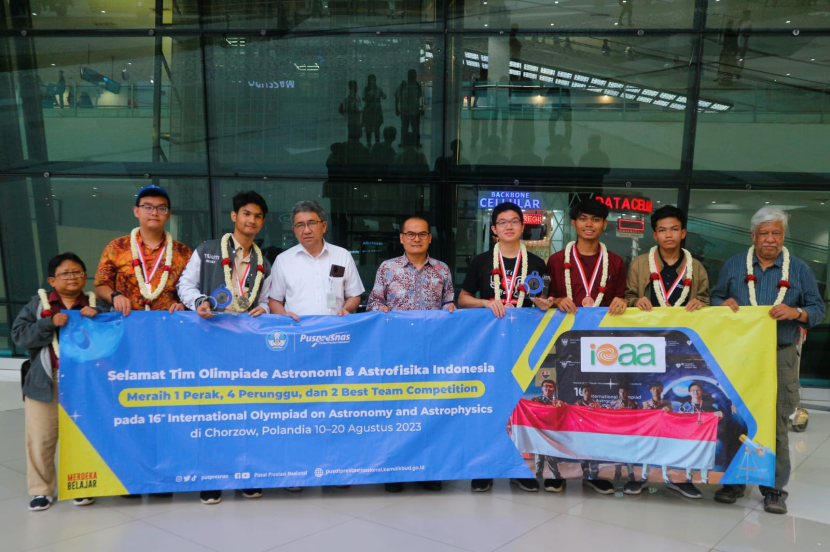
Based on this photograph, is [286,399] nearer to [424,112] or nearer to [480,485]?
[480,485]

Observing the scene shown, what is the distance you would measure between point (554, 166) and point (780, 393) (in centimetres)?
397

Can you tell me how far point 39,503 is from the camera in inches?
153

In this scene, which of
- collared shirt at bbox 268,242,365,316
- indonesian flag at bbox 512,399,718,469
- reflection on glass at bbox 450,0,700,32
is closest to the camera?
indonesian flag at bbox 512,399,718,469

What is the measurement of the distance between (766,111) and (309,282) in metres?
5.84

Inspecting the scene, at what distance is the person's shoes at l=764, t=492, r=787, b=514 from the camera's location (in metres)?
3.95

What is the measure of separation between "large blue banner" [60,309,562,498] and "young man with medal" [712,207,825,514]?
1.31 meters

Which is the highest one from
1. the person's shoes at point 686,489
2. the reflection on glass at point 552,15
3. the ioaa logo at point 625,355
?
the reflection on glass at point 552,15

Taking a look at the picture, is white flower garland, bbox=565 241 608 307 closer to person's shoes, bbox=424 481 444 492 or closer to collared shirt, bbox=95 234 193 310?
person's shoes, bbox=424 481 444 492

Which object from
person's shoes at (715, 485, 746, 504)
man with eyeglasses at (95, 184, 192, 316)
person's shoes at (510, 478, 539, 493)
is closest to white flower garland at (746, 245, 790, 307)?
person's shoes at (715, 485, 746, 504)

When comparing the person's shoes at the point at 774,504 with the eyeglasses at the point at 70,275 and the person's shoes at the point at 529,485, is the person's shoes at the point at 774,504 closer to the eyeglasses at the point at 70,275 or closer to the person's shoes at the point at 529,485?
the person's shoes at the point at 529,485

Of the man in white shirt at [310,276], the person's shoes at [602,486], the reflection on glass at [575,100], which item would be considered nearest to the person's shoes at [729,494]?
the person's shoes at [602,486]

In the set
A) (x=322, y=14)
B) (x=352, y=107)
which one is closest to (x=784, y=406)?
(x=352, y=107)

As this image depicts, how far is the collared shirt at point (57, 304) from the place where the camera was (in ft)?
12.9

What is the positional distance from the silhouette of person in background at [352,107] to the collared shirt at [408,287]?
141 inches
